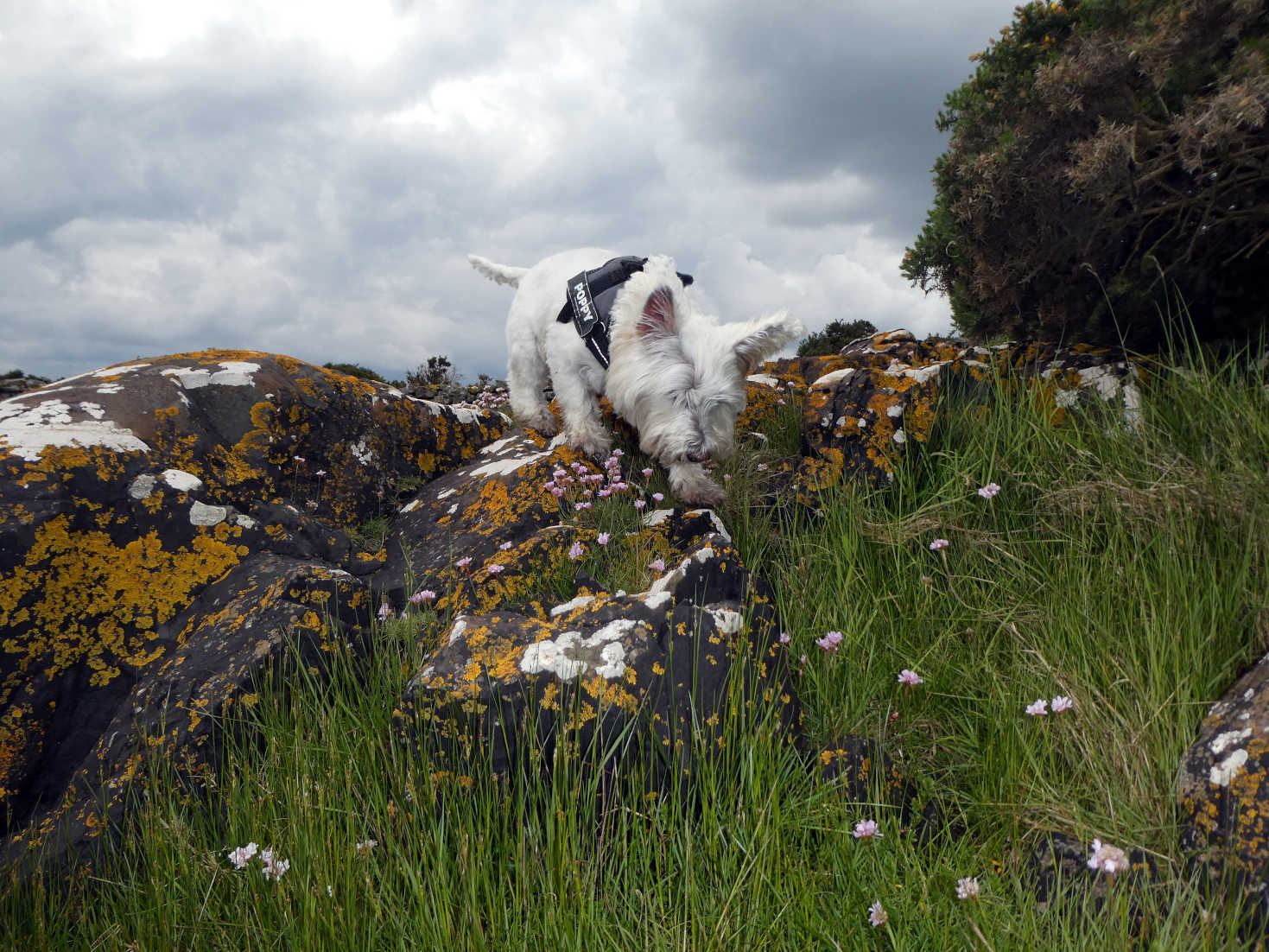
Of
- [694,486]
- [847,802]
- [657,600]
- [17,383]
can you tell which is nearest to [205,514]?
[657,600]

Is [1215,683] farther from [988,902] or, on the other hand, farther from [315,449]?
[315,449]

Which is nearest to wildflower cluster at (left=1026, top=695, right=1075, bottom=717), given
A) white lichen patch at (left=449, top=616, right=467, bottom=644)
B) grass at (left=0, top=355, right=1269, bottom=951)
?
grass at (left=0, top=355, right=1269, bottom=951)

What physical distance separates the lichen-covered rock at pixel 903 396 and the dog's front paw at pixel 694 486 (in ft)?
1.74

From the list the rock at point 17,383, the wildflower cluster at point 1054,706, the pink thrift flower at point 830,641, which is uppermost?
the rock at point 17,383

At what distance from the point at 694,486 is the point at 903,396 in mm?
1502

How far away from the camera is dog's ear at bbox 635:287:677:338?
4.58 meters

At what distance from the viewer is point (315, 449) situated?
16.7ft

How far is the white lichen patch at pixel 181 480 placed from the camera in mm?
3934

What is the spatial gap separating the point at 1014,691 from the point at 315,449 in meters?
4.41

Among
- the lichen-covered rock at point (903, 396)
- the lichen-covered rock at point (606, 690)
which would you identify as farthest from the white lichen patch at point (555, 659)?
the lichen-covered rock at point (903, 396)

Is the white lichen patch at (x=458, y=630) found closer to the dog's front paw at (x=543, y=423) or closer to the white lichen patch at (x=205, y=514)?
the white lichen patch at (x=205, y=514)

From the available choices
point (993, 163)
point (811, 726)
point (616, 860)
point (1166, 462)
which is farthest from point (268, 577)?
point (993, 163)

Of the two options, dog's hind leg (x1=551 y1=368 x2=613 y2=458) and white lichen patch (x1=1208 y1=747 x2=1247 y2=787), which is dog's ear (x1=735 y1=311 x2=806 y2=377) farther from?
white lichen patch (x1=1208 y1=747 x2=1247 y2=787)

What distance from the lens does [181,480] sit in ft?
13.1
